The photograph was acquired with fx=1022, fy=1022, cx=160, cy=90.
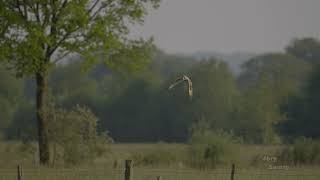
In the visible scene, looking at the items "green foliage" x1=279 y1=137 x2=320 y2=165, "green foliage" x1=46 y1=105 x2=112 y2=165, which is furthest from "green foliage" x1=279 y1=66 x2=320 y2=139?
"green foliage" x1=46 y1=105 x2=112 y2=165

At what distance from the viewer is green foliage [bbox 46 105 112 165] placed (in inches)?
1516

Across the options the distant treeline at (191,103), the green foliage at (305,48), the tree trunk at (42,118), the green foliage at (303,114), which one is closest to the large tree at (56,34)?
the tree trunk at (42,118)

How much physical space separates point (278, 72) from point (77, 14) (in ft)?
223

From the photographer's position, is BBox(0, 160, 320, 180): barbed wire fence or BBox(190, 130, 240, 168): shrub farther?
BBox(190, 130, 240, 168): shrub

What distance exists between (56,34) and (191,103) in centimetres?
5123

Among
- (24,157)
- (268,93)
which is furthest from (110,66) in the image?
(268,93)

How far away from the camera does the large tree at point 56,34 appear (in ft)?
120

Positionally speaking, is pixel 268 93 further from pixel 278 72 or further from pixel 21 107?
pixel 278 72

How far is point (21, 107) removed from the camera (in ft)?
290

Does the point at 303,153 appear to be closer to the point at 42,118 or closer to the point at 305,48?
the point at 42,118

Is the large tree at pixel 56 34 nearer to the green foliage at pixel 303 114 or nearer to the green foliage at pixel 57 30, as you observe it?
the green foliage at pixel 57 30

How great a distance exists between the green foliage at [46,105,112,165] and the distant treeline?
22339 mm

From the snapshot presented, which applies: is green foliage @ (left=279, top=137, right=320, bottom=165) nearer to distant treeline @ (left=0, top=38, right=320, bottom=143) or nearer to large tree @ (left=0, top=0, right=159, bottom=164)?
large tree @ (left=0, top=0, right=159, bottom=164)

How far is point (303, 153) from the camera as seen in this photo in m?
42.5
